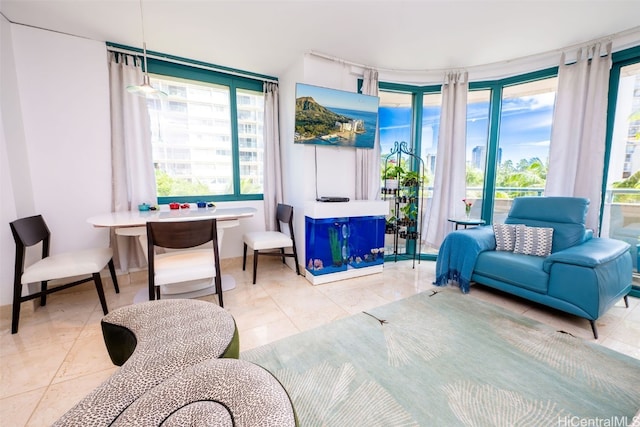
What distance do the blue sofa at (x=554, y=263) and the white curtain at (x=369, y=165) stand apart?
112 centimetres

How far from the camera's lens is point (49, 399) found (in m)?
1.37

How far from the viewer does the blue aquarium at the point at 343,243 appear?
2.86 m

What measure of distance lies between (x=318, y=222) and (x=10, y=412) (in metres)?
2.33

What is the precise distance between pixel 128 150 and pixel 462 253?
3.63 m

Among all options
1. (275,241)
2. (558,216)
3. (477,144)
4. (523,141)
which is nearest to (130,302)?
(275,241)

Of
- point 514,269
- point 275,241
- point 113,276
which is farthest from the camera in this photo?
point 275,241

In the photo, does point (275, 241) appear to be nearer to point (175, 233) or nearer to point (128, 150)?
point (175, 233)

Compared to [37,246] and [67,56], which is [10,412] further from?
[67,56]

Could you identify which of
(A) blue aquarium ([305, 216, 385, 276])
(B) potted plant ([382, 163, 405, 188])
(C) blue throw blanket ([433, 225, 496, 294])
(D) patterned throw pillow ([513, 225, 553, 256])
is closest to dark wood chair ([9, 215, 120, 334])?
(A) blue aquarium ([305, 216, 385, 276])

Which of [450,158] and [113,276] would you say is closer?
A: [113,276]

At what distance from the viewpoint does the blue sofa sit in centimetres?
190

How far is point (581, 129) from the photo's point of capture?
8.85 ft

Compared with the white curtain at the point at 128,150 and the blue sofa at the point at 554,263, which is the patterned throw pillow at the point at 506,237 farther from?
the white curtain at the point at 128,150

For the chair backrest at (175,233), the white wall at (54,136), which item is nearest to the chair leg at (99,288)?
the chair backrest at (175,233)
